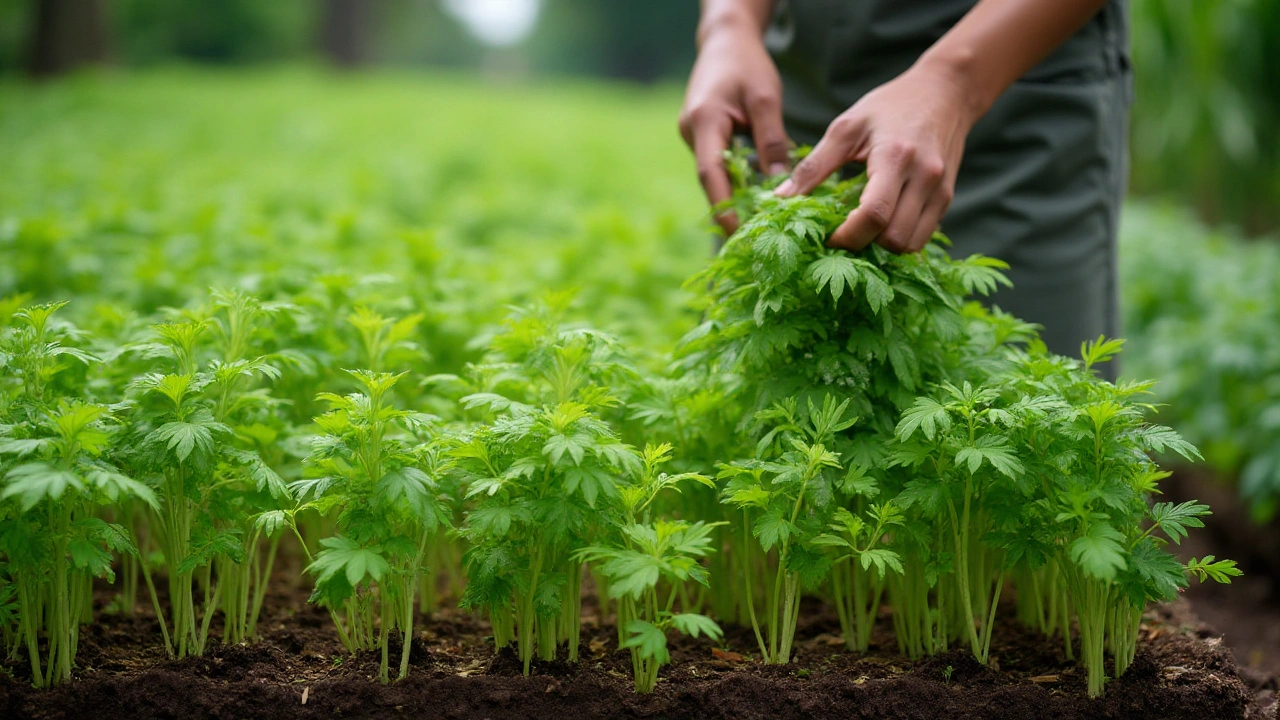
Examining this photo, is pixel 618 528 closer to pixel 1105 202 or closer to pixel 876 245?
pixel 876 245

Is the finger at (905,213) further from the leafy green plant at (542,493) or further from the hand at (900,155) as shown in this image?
the leafy green plant at (542,493)

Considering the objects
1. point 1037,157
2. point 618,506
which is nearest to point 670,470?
point 618,506

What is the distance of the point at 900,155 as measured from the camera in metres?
2.12

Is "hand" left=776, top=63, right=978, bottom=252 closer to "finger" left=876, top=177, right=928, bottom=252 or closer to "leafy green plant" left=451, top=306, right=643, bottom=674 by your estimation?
"finger" left=876, top=177, right=928, bottom=252

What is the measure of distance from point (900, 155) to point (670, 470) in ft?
3.02

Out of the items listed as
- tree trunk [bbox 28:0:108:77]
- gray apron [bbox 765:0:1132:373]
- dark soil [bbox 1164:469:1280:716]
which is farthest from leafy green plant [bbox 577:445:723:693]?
tree trunk [bbox 28:0:108:77]

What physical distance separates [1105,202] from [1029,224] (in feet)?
0.97

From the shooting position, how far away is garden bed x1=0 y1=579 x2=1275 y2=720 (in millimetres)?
1937

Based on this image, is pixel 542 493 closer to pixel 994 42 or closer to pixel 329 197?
pixel 994 42

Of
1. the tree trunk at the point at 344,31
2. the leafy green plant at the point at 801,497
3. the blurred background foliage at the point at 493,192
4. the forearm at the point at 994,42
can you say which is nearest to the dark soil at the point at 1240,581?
the blurred background foliage at the point at 493,192

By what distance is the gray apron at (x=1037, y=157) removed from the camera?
276cm

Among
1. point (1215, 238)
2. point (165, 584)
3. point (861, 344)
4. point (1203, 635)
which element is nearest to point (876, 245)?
point (861, 344)

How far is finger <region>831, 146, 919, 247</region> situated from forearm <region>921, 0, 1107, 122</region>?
33 cm

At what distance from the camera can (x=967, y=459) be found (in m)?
1.96
